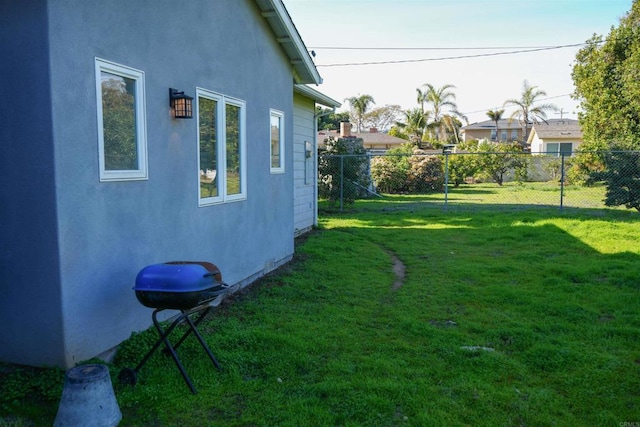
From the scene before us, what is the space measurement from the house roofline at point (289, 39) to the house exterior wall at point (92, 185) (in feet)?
4.00

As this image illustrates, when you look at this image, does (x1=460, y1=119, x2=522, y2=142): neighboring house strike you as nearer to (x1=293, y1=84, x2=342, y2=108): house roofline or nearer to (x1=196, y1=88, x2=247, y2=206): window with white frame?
(x1=293, y1=84, x2=342, y2=108): house roofline

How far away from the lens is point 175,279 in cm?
345

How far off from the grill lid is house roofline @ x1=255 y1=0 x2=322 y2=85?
448cm

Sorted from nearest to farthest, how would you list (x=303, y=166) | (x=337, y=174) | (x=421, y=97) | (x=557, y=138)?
(x=303, y=166)
(x=337, y=174)
(x=557, y=138)
(x=421, y=97)

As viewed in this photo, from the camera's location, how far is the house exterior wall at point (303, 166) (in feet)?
36.0

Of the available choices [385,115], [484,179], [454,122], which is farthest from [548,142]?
[385,115]

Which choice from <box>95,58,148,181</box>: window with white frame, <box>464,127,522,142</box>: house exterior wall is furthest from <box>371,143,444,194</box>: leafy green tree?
<box>464,127,522,142</box>: house exterior wall

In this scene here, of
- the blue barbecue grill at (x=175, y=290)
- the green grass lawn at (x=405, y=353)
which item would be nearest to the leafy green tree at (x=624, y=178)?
the green grass lawn at (x=405, y=353)

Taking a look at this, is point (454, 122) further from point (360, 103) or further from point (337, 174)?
point (337, 174)

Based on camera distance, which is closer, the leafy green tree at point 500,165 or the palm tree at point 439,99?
the leafy green tree at point 500,165

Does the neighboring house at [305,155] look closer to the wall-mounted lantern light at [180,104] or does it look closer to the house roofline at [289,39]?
the house roofline at [289,39]

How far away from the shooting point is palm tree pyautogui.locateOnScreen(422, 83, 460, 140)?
42812 millimetres

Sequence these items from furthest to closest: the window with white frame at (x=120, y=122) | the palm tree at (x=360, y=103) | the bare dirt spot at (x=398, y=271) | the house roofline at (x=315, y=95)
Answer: the palm tree at (x=360, y=103) < the house roofline at (x=315, y=95) < the bare dirt spot at (x=398, y=271) < the window with white frame at (x=120, y=122)

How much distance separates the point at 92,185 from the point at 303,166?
8091 mm
